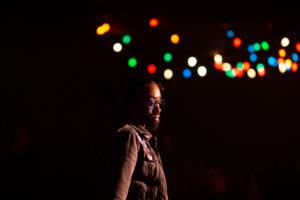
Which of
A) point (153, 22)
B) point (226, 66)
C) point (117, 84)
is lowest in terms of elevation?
point (117, 84)

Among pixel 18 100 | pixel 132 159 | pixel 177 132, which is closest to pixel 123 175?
pixel 132 159

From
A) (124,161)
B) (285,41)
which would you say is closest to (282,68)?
(285,41)

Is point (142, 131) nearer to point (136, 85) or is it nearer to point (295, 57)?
point (136, 85)

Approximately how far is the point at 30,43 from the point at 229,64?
7.75ft

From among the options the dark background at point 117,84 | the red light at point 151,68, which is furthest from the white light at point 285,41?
the red light at point 151,68

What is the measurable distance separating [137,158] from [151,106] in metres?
0.38

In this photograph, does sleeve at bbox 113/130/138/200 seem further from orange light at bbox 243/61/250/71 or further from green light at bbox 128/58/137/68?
orange light at bbox 243/61/250/71

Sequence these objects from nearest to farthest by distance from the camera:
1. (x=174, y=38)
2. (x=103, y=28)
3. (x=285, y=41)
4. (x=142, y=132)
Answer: (x=142, y=132), (x=103, y=28), (x=174, y=38), (x=285, y=41)

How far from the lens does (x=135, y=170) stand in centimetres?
180

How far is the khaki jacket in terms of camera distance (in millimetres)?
1652

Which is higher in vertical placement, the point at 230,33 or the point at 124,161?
the point at 230,33

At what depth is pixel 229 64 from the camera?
458 centimetres

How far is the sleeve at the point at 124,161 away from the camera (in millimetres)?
1634

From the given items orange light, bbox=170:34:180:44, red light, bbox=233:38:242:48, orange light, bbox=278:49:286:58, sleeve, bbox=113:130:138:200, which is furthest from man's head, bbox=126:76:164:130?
orange light, bbox=278:49:286:58
